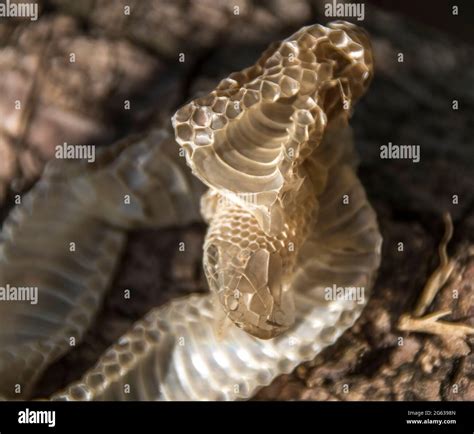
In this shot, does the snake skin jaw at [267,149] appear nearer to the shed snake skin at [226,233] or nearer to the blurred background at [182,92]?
the shed snake skin at [226,233]

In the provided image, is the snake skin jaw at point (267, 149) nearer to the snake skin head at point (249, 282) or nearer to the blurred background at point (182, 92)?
the snake skin head at point (249, 282)

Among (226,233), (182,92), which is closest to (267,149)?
(226,233)

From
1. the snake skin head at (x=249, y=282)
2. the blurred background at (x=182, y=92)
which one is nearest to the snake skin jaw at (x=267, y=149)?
the snake skin head at (x=249, y=282)

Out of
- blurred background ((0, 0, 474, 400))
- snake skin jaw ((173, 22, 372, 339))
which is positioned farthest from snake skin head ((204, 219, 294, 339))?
blurred background ((0, 0, 474, 400))

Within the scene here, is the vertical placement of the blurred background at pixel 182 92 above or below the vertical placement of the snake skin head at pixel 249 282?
above

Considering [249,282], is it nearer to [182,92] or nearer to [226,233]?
[226,233]

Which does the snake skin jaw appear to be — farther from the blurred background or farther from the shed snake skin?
the blurred background

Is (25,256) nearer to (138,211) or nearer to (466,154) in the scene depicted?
(138,211)

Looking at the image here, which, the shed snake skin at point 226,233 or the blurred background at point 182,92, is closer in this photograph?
the shed snake skin at point 226,233
